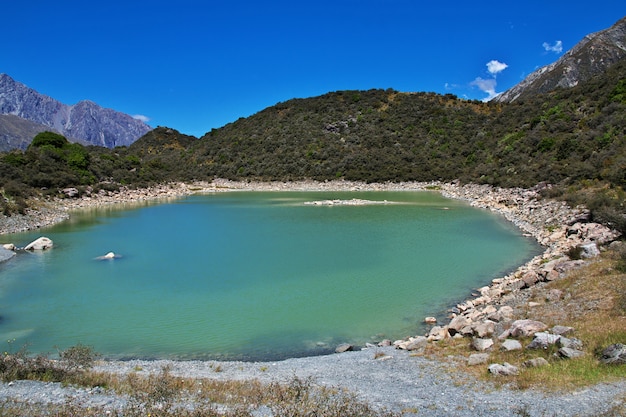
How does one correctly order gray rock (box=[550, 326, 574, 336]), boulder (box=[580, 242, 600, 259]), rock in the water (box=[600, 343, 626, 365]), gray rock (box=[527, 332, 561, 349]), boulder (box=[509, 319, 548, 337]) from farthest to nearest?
boulder (box=[580, 242, 600, 259]) < boulder (box=[509, 319, 548, 337]) < gray rock (box=[550, 326, 574, 336]) < gray rock (box=[527, 332, 561, 349]) < rock in the water (box=[600, 343, 626, 365])

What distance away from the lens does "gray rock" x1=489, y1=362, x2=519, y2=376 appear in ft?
21.8

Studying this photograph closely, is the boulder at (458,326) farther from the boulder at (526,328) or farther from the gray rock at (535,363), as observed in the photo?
the gray rock at (535,363)

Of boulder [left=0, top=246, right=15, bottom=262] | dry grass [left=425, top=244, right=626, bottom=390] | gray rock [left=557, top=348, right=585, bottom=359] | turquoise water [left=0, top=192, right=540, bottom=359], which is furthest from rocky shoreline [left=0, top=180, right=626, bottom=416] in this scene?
boulder [left=0, top=246, right=15, bottom=262]

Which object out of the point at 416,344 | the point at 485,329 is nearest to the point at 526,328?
the point at 485,329

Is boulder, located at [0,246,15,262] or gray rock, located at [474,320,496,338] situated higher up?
gray rock, located at [474,320,496,338]

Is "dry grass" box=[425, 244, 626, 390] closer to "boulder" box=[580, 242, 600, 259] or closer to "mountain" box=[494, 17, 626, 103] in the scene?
"boulder" box=[580, 242, 600, 259]

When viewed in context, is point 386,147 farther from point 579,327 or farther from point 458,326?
point 579,327

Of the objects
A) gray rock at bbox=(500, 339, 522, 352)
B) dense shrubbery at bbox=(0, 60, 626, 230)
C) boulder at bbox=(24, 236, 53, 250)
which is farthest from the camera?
dense shrubbery at bbox=(0, 60, 626, 230)

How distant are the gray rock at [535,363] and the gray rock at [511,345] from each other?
0.69 m

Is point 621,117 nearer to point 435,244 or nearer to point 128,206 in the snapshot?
point 435,244

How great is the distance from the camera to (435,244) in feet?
70.2

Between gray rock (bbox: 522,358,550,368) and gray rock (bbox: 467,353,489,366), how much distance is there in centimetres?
73

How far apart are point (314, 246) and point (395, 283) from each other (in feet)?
24.2

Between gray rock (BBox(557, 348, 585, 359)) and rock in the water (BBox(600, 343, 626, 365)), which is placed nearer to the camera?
rock in the water (BBox(600, 343, 626, 365))
